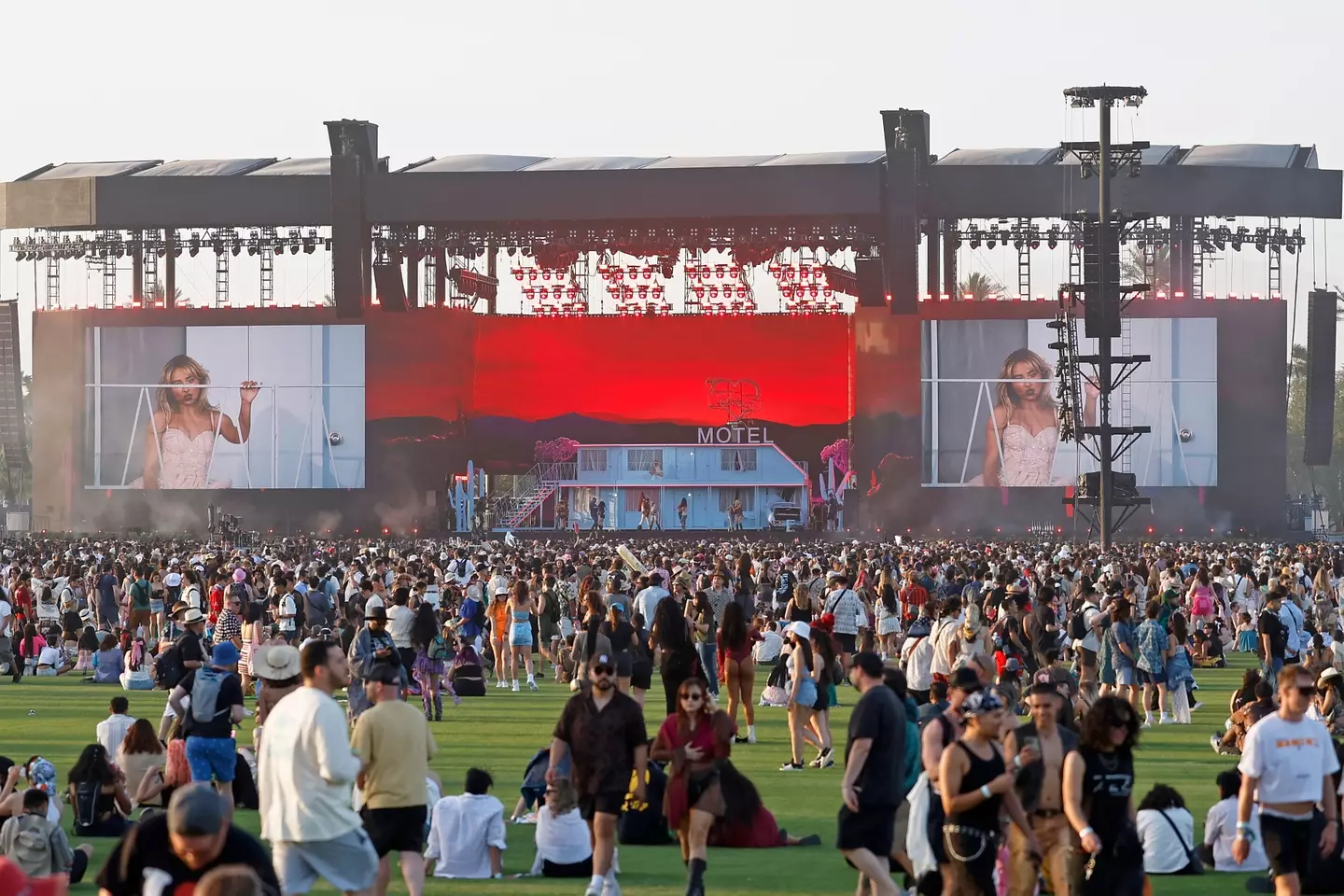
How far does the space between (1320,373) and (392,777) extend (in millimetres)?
55838

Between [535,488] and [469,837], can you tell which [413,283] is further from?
[469,837]

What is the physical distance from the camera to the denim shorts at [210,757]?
1223 cm

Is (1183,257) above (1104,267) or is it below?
above

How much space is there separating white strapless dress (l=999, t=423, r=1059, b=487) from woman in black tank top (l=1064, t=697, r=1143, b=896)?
51.8m

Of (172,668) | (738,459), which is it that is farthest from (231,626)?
(738,459)

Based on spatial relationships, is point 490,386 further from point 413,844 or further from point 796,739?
point 413,844

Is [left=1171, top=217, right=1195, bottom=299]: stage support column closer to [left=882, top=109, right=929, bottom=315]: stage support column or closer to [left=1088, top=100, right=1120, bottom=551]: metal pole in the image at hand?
[left=882, top=109, right=929, bottom=315]: stage support column

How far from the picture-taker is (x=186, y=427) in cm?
6281

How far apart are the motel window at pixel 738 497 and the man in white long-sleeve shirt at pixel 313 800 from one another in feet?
183

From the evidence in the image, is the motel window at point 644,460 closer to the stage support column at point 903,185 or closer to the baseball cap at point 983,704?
the stage support column at point 903,185

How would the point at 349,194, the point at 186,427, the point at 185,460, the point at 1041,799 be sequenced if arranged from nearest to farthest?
the point at 1041,799 < the point at 349,194 < the point at 185,460 < the point at 186,427

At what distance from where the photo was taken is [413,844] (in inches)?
372

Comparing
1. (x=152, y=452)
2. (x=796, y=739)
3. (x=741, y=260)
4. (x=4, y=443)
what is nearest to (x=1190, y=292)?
(x=741, y=260)

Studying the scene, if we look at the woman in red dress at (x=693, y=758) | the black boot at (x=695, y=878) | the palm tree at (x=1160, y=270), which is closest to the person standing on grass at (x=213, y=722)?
the woman in red dress at (x=693, y=758)
